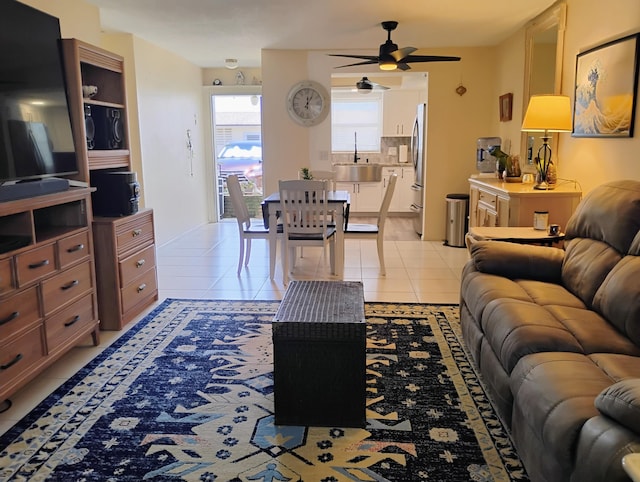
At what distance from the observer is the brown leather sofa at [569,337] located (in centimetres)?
149

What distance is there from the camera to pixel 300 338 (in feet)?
7.55

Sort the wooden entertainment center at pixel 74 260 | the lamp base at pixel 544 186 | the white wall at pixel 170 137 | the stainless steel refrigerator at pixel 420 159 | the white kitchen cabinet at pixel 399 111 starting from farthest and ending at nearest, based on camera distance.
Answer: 1. the white kitchen cabinet at pixel 399 111
2. the stainless steel refrigerator at pixel 420 159
3. the white wall at pixel 170 137
4. the lamp base at pixel 544 186
5. the wooden entertainment center at pixel 74 260

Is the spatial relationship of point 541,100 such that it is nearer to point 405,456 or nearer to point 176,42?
point 405,456

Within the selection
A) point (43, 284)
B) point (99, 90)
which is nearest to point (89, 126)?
point (99, 90)

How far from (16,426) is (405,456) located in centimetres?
175

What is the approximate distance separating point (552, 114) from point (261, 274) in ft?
9.53

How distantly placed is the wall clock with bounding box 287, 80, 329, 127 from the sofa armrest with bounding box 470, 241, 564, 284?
409 cm

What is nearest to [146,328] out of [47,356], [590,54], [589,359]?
[47,356]

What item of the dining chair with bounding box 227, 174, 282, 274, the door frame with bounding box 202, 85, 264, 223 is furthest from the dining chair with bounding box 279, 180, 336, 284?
the door frame with bounding box 202, 85, 264, 223

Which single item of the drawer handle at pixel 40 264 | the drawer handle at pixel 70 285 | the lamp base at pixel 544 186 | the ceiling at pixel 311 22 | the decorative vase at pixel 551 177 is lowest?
the drawer handle at pixel 70 285

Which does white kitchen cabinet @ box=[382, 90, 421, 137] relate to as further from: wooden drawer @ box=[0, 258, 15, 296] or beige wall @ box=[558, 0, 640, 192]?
wooden drawer @ box=[0, 258, 15, 296]

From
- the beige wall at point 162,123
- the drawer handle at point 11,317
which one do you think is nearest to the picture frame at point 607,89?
the drawer handle at point 11,317

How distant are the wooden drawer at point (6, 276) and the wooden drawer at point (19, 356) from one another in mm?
249

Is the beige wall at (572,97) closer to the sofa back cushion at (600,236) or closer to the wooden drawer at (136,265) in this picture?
the sofa back cushion at (600,236)
